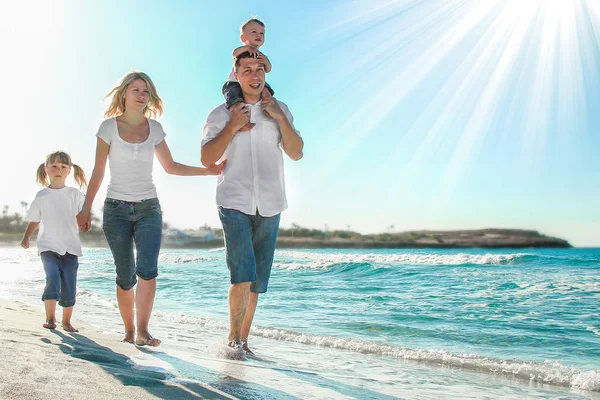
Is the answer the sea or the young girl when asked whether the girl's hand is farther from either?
the young girl

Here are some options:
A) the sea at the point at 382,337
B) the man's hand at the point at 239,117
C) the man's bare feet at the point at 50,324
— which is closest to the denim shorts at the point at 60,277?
the man's bare feet at the point at 50,324

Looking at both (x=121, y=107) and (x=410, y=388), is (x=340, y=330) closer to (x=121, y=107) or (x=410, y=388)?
(x=410, y=388)

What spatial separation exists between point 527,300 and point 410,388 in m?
7.32

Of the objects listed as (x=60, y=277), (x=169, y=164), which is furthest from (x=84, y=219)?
(x=60, y=277)

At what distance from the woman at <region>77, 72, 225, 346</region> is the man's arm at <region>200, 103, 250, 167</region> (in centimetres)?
19

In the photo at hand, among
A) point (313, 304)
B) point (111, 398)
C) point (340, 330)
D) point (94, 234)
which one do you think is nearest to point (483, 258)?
point (313, 304)

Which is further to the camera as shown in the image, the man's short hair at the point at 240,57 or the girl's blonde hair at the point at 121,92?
the girl's blonde hair at the point at 121,92

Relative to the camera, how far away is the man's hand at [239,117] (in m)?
3.80

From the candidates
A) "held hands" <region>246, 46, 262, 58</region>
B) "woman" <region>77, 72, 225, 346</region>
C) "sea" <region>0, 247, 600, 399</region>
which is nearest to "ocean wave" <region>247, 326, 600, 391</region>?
"sea" <region>0, 247, 600, 399</region>

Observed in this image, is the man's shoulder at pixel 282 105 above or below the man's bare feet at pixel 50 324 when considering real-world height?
above

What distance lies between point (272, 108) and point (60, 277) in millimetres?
2798

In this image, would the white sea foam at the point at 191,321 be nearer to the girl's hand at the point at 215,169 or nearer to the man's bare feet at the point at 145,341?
the man's bare feet at the point at 145,341

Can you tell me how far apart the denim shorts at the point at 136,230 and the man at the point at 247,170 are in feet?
1.75

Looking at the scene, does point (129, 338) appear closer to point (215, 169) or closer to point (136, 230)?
point (136, 230)
